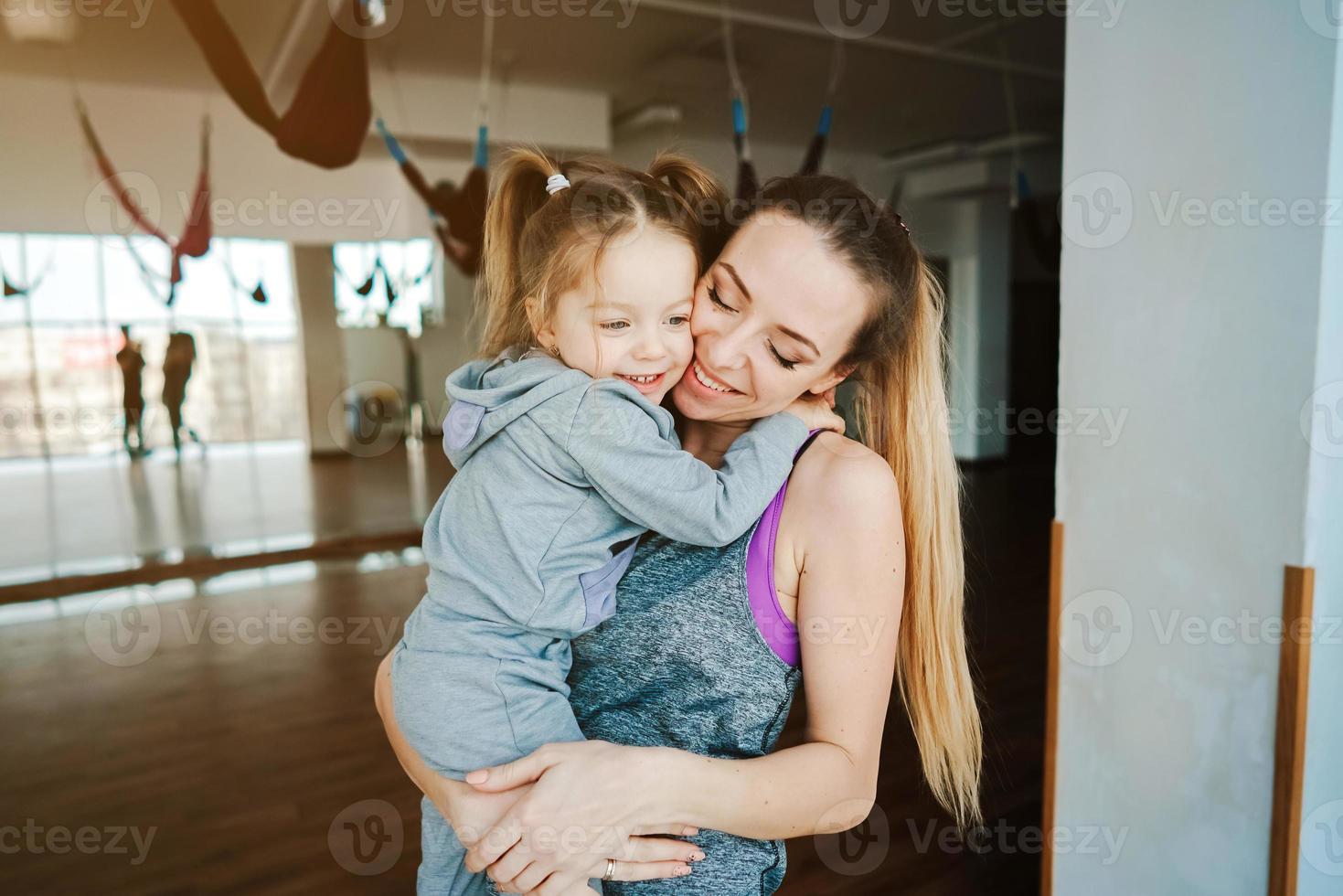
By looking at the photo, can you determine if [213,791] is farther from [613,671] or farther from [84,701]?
[613,671]

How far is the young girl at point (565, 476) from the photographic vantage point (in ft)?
2.87

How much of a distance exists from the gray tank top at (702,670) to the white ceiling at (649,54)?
4.57m

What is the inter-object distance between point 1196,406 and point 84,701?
→ 4.08 m

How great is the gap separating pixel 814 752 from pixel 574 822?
253mm

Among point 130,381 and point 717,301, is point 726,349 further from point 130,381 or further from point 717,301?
point 130,381

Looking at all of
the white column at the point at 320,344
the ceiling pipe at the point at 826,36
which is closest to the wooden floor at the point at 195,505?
the white column at the point at 320,344

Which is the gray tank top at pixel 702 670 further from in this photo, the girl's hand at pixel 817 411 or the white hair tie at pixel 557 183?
the white hair tie at pixel 557 183

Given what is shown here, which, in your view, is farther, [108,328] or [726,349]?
[108,328]

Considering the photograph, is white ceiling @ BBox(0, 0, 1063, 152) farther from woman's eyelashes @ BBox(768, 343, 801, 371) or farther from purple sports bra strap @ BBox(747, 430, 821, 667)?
purple sports bra strap @ BBox(747, 430, 821, 667)

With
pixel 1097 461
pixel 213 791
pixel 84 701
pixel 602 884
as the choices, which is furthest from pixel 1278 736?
pixel 84 701

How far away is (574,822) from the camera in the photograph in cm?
79

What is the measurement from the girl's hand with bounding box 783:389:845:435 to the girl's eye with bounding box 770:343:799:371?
0.26 ft

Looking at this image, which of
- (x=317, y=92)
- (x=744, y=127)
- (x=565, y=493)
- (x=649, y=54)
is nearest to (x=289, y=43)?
(x=317, y=92)

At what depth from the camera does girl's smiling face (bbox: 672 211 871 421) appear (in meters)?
0.88
